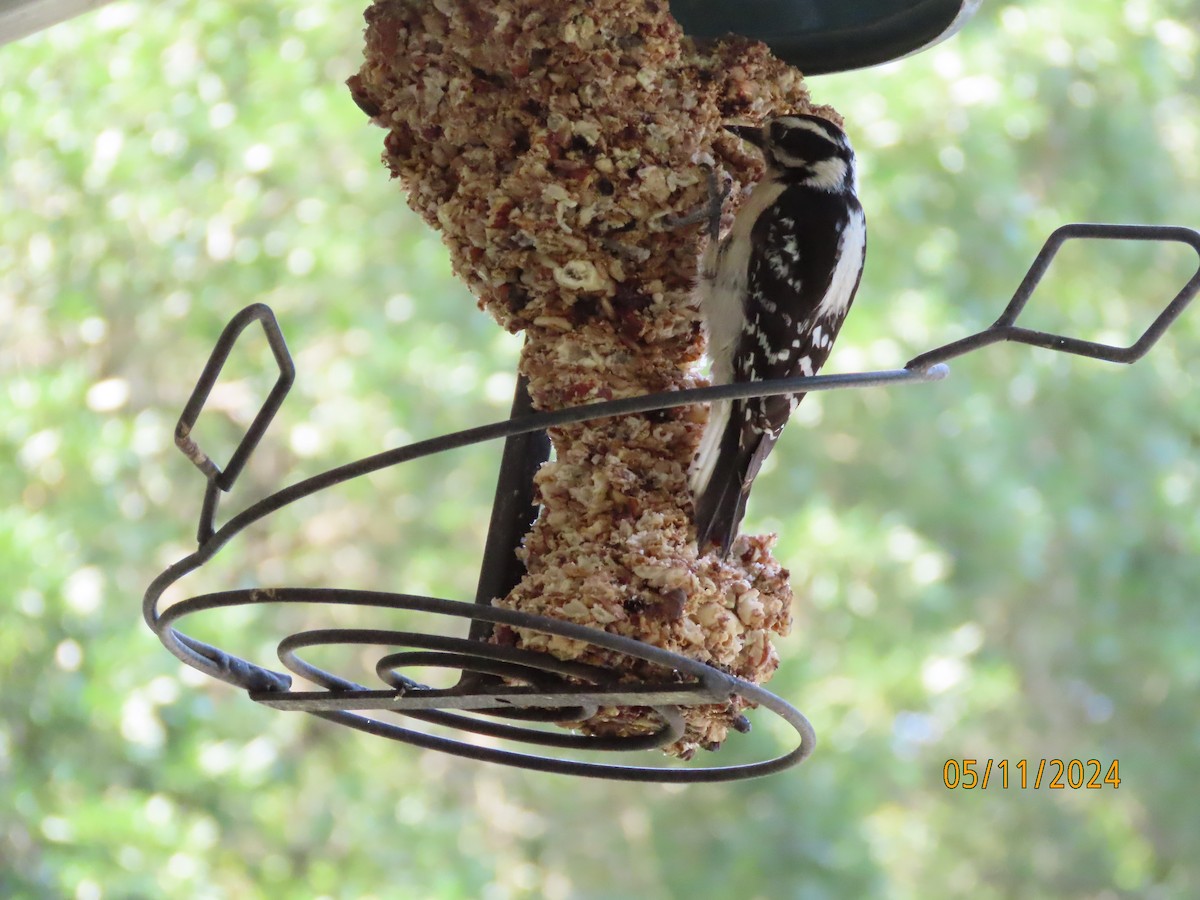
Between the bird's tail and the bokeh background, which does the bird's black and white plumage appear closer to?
the bird's tail

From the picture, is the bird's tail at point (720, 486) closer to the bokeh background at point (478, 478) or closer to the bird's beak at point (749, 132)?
the bird's beak at point (749, 132)

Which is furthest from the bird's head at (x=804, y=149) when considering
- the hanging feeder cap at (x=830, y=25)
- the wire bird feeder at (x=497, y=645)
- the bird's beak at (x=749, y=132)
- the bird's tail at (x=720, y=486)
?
the wire bird feeder at (x=497, y=645)

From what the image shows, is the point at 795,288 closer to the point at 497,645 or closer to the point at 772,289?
the point at 772,289

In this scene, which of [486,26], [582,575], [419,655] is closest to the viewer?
[419,655]

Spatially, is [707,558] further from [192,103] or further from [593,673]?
[192,103]

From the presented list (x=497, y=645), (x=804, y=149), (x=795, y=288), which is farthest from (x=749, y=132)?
(x=497, y=645)

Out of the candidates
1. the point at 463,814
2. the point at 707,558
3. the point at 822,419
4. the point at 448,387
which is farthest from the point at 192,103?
the point at 707,558
